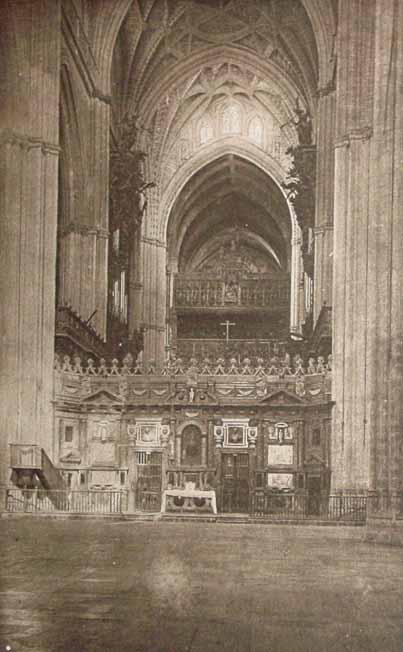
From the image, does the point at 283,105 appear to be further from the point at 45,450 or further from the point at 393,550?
the point at 393,550

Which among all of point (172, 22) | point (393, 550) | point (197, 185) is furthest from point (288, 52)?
point (393, 550)

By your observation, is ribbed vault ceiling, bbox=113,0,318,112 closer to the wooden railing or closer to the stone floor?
the wooden railing

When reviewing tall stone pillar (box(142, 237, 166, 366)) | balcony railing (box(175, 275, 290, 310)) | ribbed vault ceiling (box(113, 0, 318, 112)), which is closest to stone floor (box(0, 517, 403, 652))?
ribbed vault ceiling (box(113, 0, 318, 112))

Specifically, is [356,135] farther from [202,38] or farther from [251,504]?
[202,38]

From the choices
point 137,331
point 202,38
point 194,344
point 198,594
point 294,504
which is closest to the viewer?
point 198,594

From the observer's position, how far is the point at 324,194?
101 feet

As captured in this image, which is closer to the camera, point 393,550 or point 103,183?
point 393,550

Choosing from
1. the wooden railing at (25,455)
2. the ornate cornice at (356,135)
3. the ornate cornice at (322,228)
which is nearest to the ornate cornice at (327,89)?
the ornate cornice at (322,228)

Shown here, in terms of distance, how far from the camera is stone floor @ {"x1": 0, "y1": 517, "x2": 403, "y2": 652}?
6.65 meters

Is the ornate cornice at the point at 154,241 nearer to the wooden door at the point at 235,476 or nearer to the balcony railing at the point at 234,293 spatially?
the balcony railing at the point at 234,293

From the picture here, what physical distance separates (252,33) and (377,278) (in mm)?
26598

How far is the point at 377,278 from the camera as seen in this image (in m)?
16.1

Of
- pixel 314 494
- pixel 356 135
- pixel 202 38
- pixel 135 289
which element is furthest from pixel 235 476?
pixel 202 38

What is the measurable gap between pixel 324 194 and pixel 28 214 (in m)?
11.8
